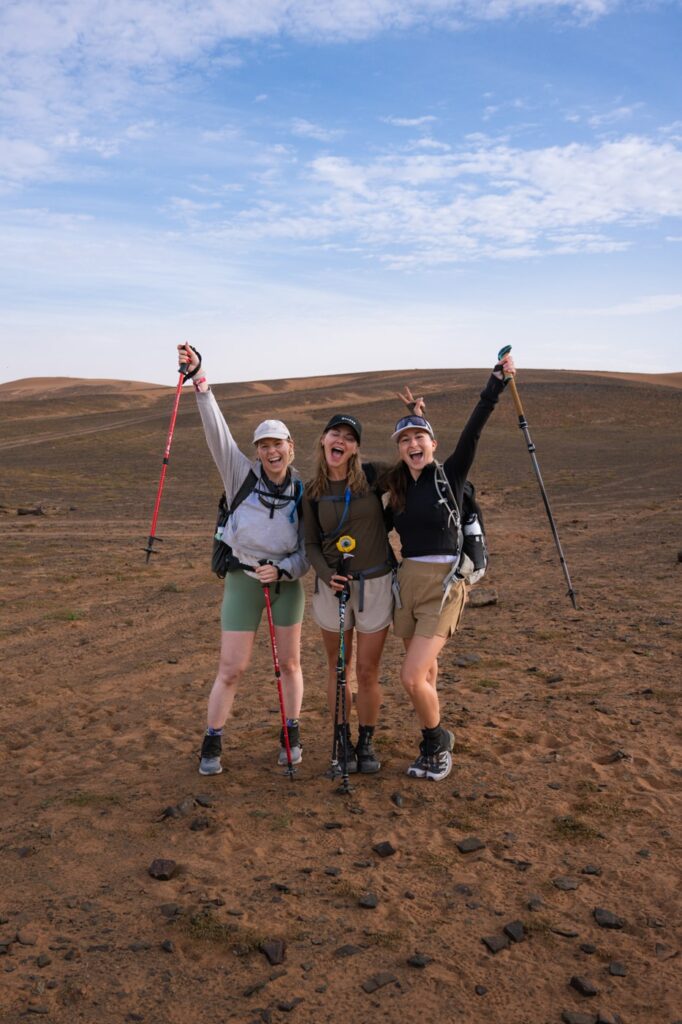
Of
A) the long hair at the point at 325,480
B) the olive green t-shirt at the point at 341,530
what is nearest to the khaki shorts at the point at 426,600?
the olive green t-shirt at the point at 341,530

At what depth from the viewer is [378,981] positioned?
3.84 meters

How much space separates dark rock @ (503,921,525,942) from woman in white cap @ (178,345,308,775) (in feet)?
7.26

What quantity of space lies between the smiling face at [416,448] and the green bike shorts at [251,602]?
1.13 meters

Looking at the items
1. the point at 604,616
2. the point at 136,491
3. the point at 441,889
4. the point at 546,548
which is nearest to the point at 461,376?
the point at 136,491

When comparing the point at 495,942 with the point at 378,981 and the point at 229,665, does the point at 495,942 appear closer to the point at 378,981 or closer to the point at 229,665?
the point at 378,981

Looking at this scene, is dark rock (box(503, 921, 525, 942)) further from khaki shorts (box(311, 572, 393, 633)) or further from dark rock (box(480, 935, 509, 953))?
khaki shorts (box(311, 572, 393, 633))

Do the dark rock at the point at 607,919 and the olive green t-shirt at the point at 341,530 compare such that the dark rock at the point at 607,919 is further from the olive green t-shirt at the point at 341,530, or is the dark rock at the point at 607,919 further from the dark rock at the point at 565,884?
the olive green t-shirt at the point at 341,530

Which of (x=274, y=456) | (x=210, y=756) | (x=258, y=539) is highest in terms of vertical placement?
(x=274, y=456)

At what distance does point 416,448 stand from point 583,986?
3073 mm

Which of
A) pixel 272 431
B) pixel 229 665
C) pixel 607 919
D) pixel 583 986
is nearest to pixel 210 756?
pixel 229 665

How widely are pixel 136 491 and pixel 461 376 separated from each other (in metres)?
62.9

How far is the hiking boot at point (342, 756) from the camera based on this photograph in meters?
5.70

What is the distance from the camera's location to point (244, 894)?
453cm

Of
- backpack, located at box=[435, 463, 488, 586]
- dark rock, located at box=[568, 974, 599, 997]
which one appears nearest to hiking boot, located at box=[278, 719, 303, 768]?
backpack, located at box=[435, 463, 488, 586]
